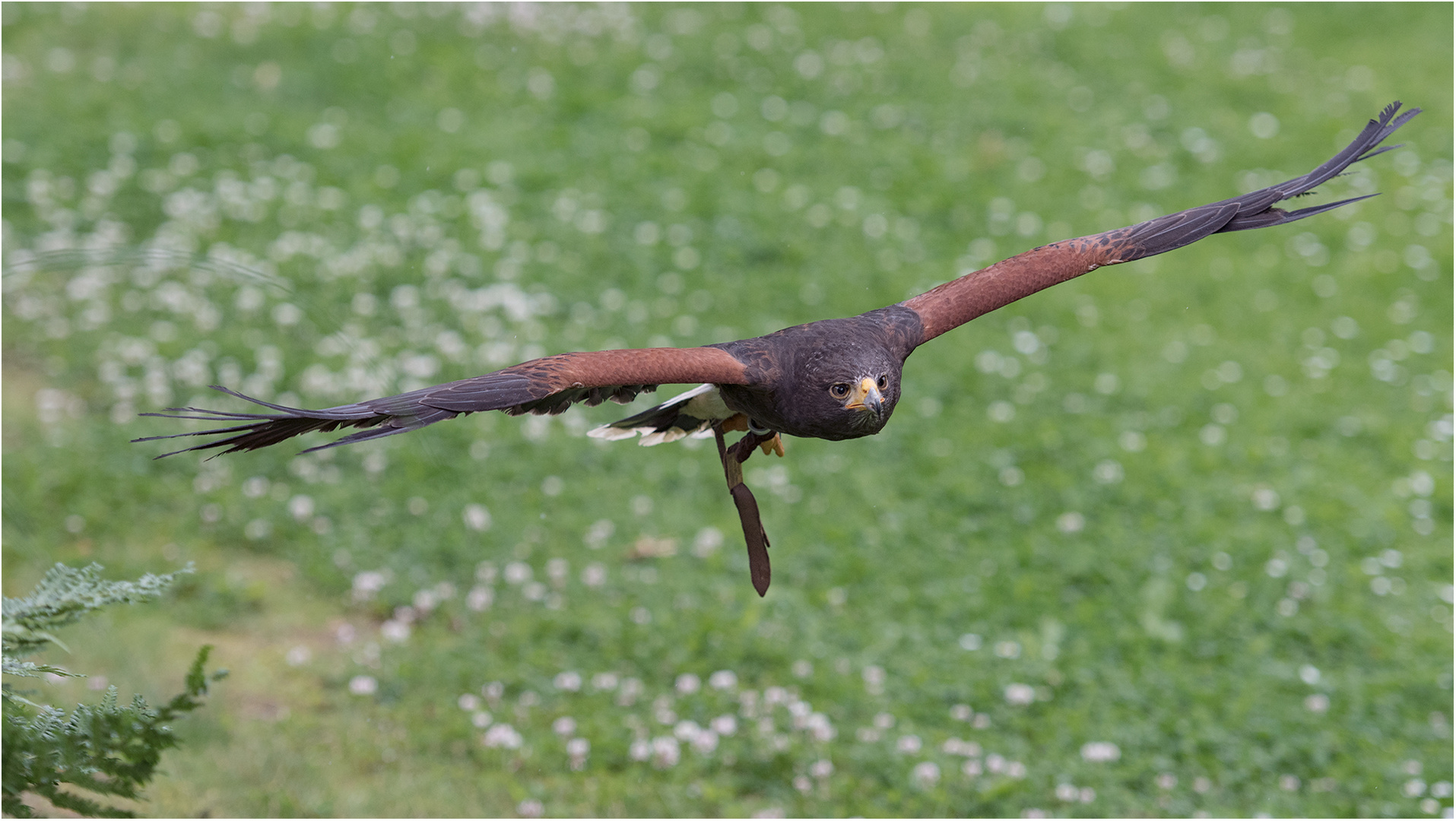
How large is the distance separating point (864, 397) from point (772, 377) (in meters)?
0.22

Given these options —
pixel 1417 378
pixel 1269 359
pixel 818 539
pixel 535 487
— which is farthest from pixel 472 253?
pixel 1417 378

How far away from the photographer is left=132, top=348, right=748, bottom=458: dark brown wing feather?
2.32 meters

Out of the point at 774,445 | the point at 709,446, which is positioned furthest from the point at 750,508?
the point at 709,446

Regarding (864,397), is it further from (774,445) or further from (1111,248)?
(1111,248)

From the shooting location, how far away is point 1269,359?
283 inches

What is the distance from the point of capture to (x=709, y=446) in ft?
21.1

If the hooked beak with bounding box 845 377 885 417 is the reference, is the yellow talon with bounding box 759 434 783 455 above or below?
above

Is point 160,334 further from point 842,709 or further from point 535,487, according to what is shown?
point 842,709

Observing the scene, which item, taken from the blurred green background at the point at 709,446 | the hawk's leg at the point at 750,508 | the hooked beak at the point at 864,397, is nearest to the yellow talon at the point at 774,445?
the hawk's leg at the point at 750,508

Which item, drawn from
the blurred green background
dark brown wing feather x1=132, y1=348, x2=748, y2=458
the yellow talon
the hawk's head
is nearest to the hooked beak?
the hawk's head

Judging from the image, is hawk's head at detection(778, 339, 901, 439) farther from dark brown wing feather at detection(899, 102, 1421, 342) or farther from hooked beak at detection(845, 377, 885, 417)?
dark brown wing feather at detection(899, 102, 1421, 342)

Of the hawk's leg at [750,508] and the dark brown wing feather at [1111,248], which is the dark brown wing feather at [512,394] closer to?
the hawk's leg at [750,508]

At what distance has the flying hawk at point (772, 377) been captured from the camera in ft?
7.82

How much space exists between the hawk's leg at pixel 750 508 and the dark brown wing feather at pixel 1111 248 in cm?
55
